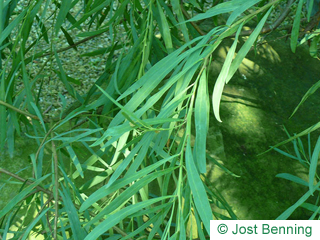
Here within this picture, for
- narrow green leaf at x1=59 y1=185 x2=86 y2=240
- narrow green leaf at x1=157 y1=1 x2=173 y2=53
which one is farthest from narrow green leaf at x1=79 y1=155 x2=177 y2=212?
narrow green leaf at x1=157 y1=1 x2=173 y2=53

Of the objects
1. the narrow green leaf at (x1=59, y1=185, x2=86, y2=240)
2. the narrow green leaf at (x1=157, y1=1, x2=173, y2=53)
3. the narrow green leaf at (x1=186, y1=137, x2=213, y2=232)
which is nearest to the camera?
the narrow green leaf at (x1=186, y1=137, x2=213, y2=232)

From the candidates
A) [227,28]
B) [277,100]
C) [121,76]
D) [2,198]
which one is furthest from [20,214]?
[277,100]

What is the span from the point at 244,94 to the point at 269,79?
0.57 feet

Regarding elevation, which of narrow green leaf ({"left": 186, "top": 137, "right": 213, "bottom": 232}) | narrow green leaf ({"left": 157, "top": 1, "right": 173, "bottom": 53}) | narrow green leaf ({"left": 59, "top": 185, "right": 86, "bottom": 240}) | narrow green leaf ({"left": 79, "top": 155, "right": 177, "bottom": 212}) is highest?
narrow green leaf ({"left": 157, "top": 1, "right": 173, "bottom": 53})

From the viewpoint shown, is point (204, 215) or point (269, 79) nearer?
point (204, 215)

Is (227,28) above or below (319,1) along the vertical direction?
above

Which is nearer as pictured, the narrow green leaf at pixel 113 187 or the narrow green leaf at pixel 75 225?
the narrow green leaf at pixel 113 187

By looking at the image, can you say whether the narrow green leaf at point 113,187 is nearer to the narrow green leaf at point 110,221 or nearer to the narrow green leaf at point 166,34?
the narrow green leaf at point 110,221

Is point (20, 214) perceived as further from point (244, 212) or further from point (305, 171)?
point (305, 171)

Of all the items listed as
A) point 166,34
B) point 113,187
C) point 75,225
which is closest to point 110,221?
point 113,187

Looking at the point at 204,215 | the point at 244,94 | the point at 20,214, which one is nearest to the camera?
the point at 204,215

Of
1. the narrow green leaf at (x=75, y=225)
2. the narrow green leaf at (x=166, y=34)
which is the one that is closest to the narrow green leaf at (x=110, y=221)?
the narrow green leaf at (x=75, y=225)

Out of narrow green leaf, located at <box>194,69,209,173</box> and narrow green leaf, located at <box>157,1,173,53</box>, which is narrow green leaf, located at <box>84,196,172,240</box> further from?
narrow green leaf, located at <box>157,1,173,53</box>

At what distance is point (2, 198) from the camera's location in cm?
116
